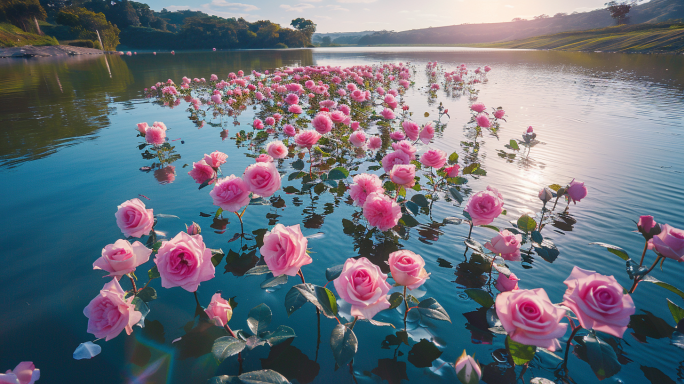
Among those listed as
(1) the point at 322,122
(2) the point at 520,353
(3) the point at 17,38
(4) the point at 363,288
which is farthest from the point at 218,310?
(3) the point at 17,38

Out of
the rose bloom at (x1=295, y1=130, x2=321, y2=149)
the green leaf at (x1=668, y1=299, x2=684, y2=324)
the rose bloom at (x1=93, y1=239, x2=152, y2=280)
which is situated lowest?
the green leaf at (x1=668, y1=299, x2=684, y2=324)

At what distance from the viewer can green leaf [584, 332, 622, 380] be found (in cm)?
152

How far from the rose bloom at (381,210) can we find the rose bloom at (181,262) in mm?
1282

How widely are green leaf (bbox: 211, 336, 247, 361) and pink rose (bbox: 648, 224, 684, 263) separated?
2639 mm

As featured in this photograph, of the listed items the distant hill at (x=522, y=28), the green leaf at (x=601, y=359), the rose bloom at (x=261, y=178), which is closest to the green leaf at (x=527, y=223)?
the green leaf at (x=601, y=359)

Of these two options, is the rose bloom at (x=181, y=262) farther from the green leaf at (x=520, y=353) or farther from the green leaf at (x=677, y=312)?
the green leaf at (x=677, y=312)

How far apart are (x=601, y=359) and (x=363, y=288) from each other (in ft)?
4.56

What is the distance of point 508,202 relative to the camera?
4.02m

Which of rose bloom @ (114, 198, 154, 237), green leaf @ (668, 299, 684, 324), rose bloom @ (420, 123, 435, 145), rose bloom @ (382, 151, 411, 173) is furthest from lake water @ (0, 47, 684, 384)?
rose bloom @ (420, 123, 435, 145)

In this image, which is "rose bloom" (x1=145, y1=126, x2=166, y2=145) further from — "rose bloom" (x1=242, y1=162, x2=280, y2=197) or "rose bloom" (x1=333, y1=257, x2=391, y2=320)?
"rose bloom" (x1=333, y1=257, x2=391, y2=320)

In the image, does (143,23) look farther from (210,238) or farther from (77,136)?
(210,238)

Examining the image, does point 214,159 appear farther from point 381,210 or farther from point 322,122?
point 381,210

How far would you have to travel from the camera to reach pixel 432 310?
179 centimetres

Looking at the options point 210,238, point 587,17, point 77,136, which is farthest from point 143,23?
point 587,17
